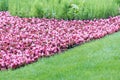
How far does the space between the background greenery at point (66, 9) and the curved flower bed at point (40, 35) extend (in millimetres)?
374

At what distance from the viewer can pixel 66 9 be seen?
12000 mm

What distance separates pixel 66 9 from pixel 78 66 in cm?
517

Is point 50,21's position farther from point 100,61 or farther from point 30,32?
point 100,61

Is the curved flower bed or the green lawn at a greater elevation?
the green lawn

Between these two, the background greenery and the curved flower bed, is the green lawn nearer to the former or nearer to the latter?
the curved flower bed

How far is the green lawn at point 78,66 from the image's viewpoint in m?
6.50

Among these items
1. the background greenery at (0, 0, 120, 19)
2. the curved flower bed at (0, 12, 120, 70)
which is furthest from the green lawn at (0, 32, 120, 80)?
the background greenery at (0, 0, 120, 19)

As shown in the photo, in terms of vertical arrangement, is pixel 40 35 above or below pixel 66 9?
below

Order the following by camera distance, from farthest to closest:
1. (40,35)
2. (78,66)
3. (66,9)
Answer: (66,9)
(40,35)
(78,66)

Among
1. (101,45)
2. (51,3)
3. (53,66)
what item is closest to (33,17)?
(51,3)

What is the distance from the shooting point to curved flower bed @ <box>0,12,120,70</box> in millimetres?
8227

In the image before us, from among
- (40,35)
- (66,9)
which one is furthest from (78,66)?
(66,9)

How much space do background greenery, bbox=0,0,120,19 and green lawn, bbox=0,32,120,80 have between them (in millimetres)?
3460

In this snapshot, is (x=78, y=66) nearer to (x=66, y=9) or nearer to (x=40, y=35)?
(x=40, y=35)
